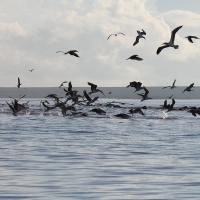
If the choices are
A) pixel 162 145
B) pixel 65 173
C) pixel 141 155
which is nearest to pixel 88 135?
pixel 162 145

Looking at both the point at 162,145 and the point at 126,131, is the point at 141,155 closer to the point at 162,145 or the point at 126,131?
the point at 162,145

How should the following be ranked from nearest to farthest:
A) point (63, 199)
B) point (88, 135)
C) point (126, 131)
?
point (63, 199) < point (88, 135) < point (126, 131)

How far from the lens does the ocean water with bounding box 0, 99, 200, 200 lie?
14.6 m

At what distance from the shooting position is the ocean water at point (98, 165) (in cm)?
1462

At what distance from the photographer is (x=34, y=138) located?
91.9 feet

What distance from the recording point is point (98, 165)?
18938 millimetres

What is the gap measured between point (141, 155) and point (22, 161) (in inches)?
166

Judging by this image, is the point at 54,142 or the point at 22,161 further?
the point at 54,142

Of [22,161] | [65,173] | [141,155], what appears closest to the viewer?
[65,173]

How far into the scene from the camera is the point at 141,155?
2178cm

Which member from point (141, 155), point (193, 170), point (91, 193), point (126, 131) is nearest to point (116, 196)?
point (91, 193)

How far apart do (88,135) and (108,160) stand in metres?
10.1

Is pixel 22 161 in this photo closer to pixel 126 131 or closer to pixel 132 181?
pixel 132 181

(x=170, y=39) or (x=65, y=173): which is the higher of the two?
(x=170, y=39)
